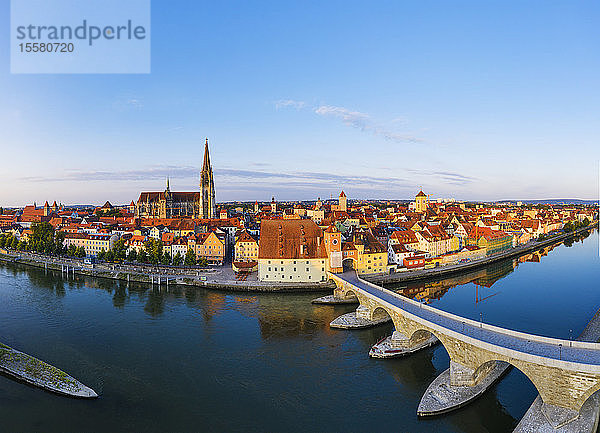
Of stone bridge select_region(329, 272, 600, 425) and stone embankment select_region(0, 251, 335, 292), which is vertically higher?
stone bridge select_region(329, 272, 600, 425)

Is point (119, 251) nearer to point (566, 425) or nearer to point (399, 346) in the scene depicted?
point (399, 346)

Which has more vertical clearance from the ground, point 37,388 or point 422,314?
point 422,314

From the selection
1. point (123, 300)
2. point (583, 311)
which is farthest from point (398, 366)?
point (123, 300)

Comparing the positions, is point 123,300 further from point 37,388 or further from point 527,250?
point 527,250

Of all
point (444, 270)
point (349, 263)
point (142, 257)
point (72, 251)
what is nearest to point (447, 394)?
point (349, 263)

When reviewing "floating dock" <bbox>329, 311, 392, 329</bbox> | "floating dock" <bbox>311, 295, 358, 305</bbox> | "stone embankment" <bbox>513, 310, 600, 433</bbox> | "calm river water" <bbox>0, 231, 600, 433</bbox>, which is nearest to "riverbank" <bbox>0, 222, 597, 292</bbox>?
"calm river water" <bbox>0, 231, 600, 433</bbox>

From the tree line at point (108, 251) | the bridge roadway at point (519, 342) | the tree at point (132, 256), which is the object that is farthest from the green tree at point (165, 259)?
the bridge roadway at point (519, 342)

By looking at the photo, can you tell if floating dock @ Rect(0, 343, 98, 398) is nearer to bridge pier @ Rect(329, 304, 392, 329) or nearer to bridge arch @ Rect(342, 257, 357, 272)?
bridge pier @ Rect(329, 304, 392, 329)

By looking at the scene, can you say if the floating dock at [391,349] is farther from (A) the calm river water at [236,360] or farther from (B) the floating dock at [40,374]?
(B) the floating dock at [40,374]
